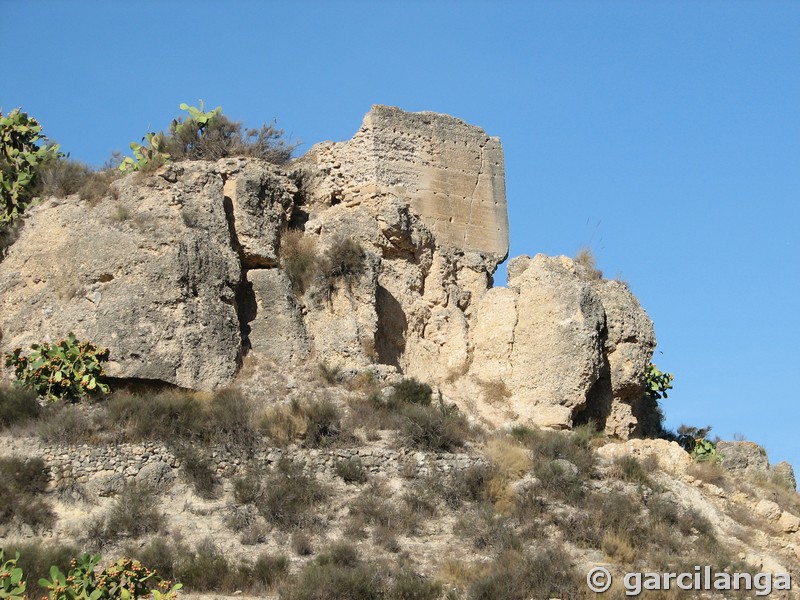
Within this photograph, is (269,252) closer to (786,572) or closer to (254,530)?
(254,530)

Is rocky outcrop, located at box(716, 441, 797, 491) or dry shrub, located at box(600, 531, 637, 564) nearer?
dry shrub, located at box(600, 531, 637, 564)

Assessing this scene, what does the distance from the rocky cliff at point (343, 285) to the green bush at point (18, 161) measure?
104 cm

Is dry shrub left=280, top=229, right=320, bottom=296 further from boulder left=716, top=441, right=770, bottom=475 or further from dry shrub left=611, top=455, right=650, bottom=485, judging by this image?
boulder left=716, top=441, right=770, bottom=475

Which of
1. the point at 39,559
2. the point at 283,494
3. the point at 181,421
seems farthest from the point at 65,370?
the point at 39,559

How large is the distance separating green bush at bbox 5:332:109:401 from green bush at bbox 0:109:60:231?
3.93m

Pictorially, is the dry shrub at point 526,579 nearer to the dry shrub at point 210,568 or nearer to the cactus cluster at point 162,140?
the dry shrub at point 210,568

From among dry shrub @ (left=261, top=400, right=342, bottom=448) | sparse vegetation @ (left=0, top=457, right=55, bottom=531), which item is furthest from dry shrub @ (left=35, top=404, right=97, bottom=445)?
dry shrub @ (left=261, top=400, right=342, bottom=448)

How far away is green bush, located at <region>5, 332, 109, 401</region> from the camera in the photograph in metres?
19.0

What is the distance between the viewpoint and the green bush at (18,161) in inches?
899

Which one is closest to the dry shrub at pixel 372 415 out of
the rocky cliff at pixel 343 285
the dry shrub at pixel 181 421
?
the rocky cliff at pixel 343 285

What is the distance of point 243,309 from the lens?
21344 mm

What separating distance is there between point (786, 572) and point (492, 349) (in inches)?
249

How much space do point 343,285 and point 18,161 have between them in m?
6.13

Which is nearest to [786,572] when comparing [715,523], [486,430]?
[715,523]
